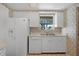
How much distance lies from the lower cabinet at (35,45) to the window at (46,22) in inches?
10.5

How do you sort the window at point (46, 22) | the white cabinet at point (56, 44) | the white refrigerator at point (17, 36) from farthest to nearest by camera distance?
1. the white cabinet at point (56, 44)
2. the window at point (46, 22)
3. the white refrigerator at point (17, 36)

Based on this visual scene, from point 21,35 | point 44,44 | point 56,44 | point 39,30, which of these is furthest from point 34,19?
point 56,44

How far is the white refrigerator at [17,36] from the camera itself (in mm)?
2504

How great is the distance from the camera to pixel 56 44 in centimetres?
290

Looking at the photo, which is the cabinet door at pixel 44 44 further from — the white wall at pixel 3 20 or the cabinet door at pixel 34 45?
the white wall at pixel 3 20

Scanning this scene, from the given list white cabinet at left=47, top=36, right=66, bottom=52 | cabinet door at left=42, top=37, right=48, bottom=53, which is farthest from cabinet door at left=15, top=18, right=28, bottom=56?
white cabinet at left=47, top=36, right=66, bottom=52

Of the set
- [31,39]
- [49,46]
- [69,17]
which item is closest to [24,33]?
[31,39]

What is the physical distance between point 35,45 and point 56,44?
43 cm

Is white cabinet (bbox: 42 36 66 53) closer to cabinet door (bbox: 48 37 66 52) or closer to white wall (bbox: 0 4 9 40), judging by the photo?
cabinet door (bbox: 48 37 66 52)

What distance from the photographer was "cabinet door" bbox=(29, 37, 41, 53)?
109 inches

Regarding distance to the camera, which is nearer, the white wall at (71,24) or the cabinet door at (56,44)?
the white wall at (71,24)

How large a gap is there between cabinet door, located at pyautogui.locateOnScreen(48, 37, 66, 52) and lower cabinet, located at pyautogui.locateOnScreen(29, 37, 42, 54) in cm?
20

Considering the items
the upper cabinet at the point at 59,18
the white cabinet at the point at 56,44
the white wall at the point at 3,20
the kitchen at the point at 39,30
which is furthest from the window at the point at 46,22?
the white wall at the point at 3,20

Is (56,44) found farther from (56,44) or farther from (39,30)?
(39,30)
